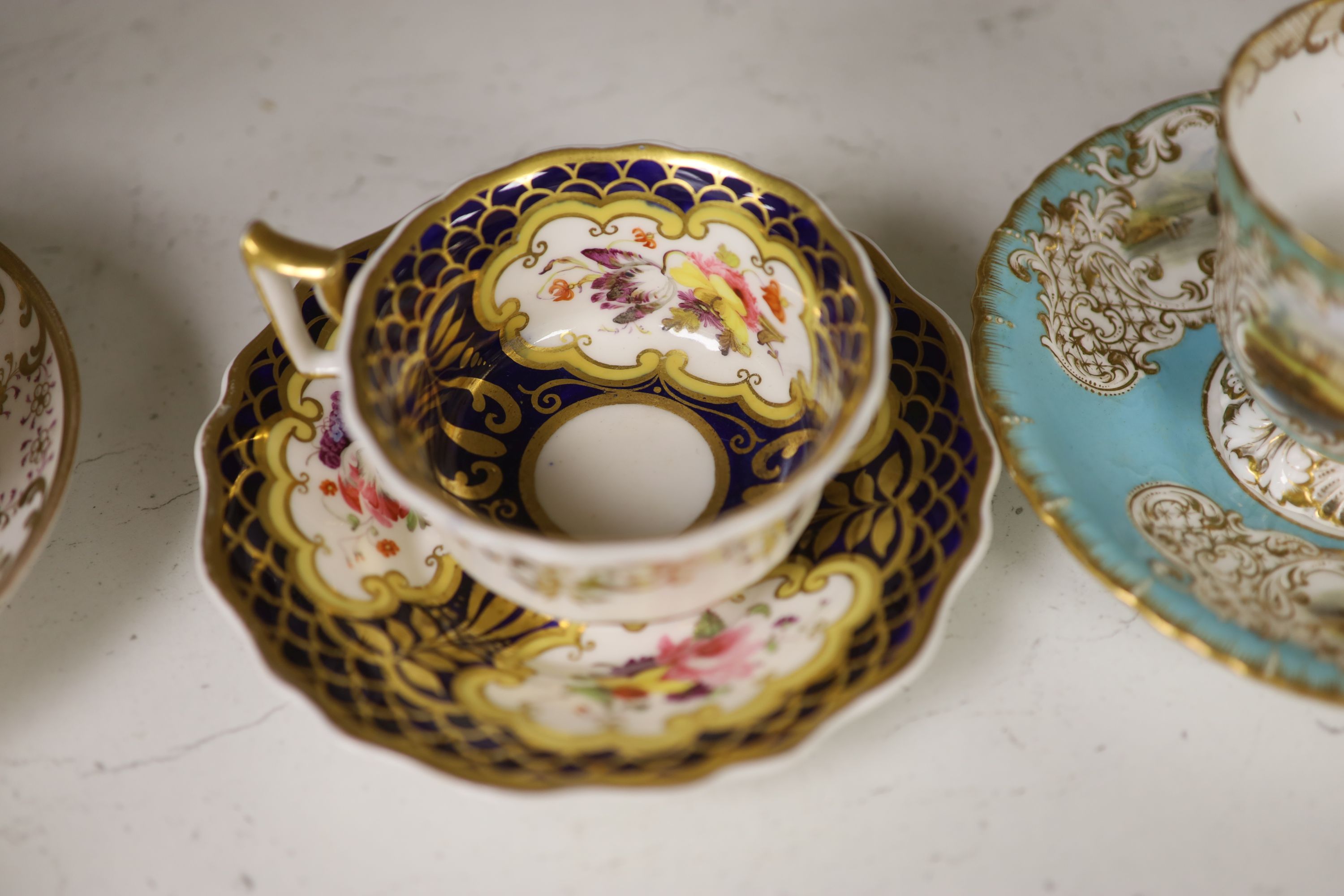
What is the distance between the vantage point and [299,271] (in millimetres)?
639

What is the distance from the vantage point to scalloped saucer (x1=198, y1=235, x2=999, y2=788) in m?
0.60

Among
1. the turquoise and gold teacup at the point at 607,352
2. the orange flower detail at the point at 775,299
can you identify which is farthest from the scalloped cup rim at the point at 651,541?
the orange flower detail at the point at 775,299

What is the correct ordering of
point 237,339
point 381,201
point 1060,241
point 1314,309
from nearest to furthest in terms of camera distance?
point 1314,309 < point 1060,241 < point 237,339 < point 381,201

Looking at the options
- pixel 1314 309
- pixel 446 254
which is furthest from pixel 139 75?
pixel 1314 309

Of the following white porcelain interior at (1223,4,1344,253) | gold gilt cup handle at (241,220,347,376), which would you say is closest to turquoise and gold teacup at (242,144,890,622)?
gold gilt cup handle at (241,220,347,376)

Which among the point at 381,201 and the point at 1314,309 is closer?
the point at 1314,309

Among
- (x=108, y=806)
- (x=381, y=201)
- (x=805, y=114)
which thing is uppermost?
(x=805, y=114)

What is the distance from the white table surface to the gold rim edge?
11 centimetres

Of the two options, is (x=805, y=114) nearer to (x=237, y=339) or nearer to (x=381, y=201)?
(x=381, y=201)

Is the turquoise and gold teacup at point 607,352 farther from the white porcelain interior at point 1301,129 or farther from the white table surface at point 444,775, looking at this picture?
the white porcelain interior at point 1301,129

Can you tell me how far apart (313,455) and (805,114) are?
62 centimetres

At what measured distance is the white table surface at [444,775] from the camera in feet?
2.20

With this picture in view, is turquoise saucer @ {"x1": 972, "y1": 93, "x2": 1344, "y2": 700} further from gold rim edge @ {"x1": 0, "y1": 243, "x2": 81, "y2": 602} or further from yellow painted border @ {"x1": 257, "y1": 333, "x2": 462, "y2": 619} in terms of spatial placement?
gold rim edge @ {"x1": 0, "y1": 243, "x2": 81, "y2": 602}

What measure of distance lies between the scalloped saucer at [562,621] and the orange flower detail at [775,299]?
0.27 feet
